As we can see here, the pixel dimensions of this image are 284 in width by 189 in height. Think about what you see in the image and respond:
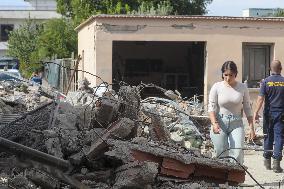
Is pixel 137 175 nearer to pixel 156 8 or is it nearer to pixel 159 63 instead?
pixel 159 63

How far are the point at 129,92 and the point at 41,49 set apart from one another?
1237 inches

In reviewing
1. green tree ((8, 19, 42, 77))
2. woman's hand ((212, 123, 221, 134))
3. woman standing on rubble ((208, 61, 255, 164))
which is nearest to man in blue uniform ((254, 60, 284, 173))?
woman standing on rubble ((208, 61, 255, 164))

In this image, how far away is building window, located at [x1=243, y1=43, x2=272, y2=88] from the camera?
71.1 ft

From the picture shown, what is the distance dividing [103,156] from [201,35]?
14.7m

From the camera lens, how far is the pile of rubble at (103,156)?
6.14 meters

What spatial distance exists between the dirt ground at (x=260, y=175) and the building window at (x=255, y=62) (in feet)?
34.2

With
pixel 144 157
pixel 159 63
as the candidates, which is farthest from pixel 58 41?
pixel 144 157

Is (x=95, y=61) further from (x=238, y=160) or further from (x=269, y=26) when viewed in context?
(x=238, y=160)

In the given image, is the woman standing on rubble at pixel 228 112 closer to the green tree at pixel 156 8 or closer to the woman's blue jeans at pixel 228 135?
the woman's blue jeans at pixel 228 135

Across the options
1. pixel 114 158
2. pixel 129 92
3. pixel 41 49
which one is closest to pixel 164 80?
pixel 41 49

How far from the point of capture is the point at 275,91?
942 centimetres

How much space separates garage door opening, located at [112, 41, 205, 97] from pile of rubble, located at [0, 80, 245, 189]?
18.6 meters

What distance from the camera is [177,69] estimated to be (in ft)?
94.1

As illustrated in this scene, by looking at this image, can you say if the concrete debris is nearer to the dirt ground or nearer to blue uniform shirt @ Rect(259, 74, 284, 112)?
the dirt ground
